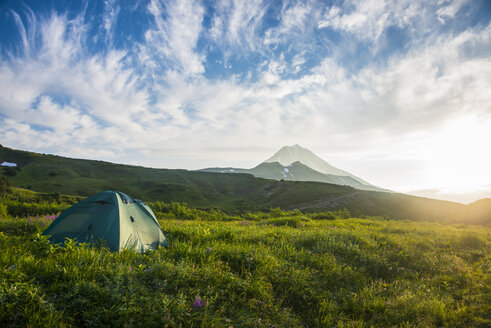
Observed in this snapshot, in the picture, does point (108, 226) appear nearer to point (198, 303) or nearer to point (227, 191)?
point (198, 303)

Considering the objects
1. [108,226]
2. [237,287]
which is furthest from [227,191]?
[237,287]

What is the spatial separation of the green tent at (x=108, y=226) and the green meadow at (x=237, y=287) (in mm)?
980

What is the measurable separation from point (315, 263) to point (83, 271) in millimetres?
5316

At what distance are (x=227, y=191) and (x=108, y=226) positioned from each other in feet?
303

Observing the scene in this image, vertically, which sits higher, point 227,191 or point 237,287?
point 237,287

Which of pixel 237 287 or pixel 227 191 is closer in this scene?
pixel 237 287

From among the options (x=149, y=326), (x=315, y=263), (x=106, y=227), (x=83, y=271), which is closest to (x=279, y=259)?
(x=315, y=263)

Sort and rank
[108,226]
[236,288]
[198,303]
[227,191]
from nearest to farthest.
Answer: [198,303], [236,288], [108,226], [227,191]

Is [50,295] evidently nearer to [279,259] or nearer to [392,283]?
[279,259]

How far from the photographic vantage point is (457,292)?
17.2 ft

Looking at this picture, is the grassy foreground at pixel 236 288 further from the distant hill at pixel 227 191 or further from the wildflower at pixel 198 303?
the distant hill at pixel 227 191

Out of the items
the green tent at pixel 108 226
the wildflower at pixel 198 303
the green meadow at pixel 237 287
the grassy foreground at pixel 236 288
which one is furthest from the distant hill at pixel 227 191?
the green tent at pixel 108 226

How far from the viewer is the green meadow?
3.02 m

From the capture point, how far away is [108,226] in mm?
6227
